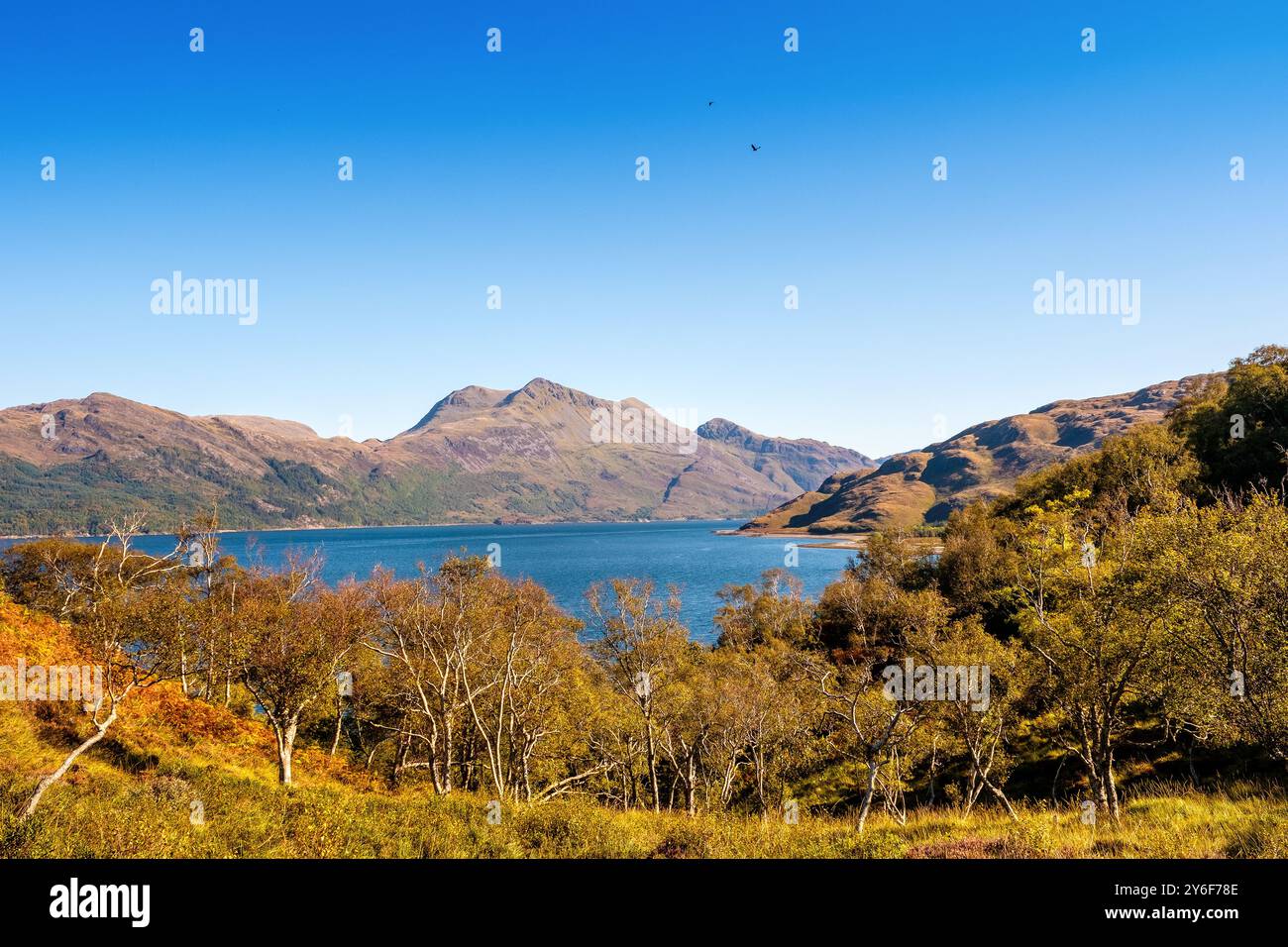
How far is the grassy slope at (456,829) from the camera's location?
1544 cm

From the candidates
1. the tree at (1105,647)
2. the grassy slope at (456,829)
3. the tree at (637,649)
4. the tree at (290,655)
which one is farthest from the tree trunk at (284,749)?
the tree at (1105,647)

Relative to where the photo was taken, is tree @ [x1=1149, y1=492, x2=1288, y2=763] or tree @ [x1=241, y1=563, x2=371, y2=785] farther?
tree @ [x1=241, y1=563, x2=371, y2=785]

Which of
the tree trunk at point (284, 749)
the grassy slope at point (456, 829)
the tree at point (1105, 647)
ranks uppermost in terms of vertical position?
the tree at point (1105, 647)

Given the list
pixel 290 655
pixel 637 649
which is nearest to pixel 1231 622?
pixel 637 649

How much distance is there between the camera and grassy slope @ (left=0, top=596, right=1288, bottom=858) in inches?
608

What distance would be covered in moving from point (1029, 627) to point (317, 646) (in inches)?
1556

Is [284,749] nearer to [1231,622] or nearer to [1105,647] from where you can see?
[1105,647]

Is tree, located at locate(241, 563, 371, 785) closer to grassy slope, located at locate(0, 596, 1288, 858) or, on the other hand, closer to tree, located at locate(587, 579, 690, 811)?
grassy slope, located at locate(0, 596, 1288, 858)

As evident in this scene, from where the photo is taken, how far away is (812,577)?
19075 centimetres

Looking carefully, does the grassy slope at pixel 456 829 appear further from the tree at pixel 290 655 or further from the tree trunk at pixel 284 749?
the tree at pixel 290 655

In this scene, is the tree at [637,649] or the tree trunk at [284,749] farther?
the tree at [637,649]

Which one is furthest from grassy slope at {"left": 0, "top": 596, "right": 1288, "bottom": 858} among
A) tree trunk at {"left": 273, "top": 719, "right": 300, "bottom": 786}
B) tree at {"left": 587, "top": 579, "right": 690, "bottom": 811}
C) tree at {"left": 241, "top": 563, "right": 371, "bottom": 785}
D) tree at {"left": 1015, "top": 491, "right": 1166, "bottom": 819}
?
tree at {"left": 587, "top": 579, "right": 690, "bottom": 811}
